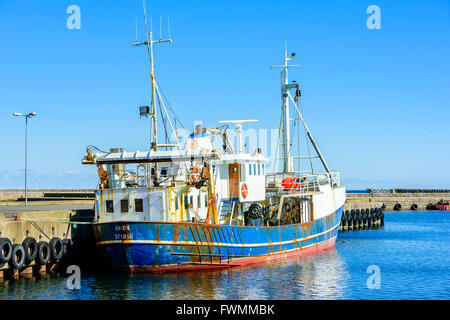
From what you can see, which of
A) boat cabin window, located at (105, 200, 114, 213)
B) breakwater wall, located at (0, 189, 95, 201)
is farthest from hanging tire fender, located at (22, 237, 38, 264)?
breakwater wall, located at (0, 189, 95, 201)

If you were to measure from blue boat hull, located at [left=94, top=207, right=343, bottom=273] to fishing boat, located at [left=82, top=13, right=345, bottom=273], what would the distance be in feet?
0.14

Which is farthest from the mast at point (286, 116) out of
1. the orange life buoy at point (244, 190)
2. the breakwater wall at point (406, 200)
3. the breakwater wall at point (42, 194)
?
the breakwater wall at point (406, 200)

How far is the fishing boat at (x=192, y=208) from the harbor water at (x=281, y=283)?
2.74ft

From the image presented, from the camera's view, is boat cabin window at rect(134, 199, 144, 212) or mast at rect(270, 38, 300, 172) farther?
mast at rect(270, 38, 300, 172)

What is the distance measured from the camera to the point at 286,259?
31.9 meters

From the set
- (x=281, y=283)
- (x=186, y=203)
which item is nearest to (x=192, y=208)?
(x=186, y=203)

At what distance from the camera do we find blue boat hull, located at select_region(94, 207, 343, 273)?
81.0 ft

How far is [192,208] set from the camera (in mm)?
27234

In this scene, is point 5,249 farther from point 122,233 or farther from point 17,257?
point 122,233

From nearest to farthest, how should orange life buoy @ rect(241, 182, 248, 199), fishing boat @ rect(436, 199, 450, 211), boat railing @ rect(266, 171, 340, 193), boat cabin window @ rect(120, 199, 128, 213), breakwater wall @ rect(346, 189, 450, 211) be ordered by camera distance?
boat cabin window @ rect(120, 199, 128, 213) < orange life buoy @ rect(241, 182, 248, 199) < boat railing @ rect(266, 171, 340, 193) < fishing boat @ rect(436, 199, 450, 211) < breakwater wall @ rect(346, 189, 450, 211)

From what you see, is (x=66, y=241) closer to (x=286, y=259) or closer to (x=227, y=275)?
(x=227, y=275)

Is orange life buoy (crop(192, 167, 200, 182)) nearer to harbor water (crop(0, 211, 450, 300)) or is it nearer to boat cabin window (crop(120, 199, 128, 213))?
boat cabin window (crop(120, 199, 128, 213))

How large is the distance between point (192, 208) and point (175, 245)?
2.51 meters
